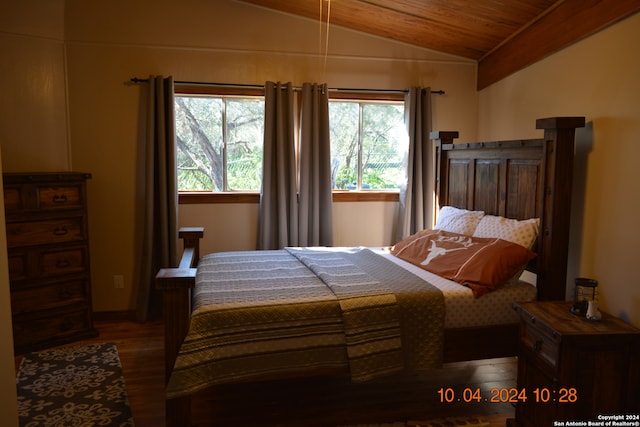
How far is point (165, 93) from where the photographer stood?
12.9ft

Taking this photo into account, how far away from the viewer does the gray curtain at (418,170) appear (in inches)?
168

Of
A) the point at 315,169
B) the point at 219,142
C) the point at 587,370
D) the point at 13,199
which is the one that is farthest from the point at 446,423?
the point at 13,199

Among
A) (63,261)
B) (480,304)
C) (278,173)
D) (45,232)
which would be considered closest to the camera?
(480,304)

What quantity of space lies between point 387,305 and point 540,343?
0.71m

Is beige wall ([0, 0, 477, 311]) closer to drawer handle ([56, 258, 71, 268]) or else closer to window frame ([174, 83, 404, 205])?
window frame ([174, 83, 404, 205])

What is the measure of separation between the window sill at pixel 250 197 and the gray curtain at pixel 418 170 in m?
0.17

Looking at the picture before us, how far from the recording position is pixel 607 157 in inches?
104

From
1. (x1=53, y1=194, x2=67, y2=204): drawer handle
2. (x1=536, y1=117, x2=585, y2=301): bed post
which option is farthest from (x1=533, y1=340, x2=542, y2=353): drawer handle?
(x1=53, y1=194, x2=67, y2=204): drawer handle

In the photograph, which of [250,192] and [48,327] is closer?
[48,327]

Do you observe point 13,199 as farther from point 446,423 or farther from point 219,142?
point 446,423

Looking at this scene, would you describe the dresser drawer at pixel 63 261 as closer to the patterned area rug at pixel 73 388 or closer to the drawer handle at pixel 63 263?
the drawer handle at pixel 63 263

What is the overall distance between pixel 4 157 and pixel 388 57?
10.6ft

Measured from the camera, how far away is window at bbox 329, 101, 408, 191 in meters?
4.39

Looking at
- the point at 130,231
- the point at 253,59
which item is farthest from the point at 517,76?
the point at 130,231
